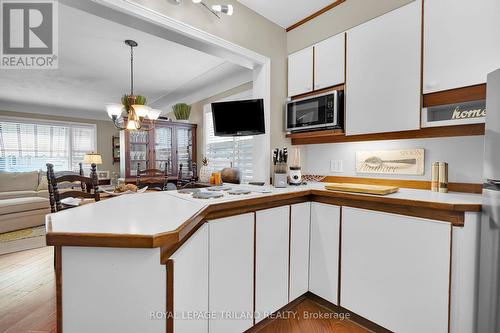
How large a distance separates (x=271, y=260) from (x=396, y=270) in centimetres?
77

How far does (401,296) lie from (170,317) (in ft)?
4.43

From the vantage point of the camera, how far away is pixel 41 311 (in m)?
1.80

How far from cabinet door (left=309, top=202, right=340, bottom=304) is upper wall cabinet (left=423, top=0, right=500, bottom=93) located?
108 cm

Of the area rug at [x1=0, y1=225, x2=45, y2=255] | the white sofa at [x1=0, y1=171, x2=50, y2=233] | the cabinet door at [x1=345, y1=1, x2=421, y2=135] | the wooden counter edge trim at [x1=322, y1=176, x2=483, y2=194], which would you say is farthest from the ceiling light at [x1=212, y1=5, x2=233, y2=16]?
the white sofa at [x1=0, y1=171, x2=50, y2=233]

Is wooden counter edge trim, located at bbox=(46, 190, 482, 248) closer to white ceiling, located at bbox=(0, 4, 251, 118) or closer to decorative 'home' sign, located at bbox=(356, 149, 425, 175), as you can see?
decorative 'home' sign, located at bbox=(356, 149, 425, 175)

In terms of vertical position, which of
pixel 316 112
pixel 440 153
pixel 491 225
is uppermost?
pixel 316 112

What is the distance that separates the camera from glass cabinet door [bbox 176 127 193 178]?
4906 mm

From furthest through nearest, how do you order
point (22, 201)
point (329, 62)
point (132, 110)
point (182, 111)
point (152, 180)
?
point (182, 111) < point (22, 201) < point (152, 180) < point (132, 110) < point (329, 62)

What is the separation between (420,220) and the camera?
4.27 feet

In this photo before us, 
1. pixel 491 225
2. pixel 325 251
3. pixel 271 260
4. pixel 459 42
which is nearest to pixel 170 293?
pixel 271 260

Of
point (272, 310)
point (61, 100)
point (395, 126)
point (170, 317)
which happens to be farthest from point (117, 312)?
point (61, 100)

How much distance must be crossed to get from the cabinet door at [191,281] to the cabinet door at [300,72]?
1.65 meters

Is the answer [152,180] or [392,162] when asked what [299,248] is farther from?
[152,180]

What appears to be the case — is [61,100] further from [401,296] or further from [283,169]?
[401,296]
